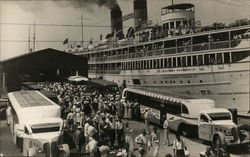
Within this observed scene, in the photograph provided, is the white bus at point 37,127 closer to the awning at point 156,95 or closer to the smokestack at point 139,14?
the awning at point 156,95

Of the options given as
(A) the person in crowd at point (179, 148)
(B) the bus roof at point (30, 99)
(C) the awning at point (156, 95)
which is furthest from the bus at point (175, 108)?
(B) the bus roof at point (30, 99)

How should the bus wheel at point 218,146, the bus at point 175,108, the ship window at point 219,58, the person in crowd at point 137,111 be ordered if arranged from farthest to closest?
the ship window at point 219,58, the person in crowd at point 137,111, the bus at point 175,108, the bus wheel at point 218,146

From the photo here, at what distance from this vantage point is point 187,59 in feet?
41.3

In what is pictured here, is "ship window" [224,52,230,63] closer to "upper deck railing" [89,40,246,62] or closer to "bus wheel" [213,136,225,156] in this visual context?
"upper deck railing" [89,40,246,62]

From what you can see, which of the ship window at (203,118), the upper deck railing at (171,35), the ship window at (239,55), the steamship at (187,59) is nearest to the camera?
the ship window at (203,118)

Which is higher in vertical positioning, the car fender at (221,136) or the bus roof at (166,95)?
the bus roof at (166,95)

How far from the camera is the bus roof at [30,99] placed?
730cm

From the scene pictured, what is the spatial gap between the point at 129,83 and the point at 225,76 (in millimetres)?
5741

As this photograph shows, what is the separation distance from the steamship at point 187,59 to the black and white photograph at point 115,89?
38mm

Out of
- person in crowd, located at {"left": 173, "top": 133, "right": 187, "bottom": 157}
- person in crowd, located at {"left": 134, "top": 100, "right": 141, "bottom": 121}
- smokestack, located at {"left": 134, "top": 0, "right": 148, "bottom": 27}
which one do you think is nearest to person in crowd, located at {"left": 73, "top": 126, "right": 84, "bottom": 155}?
person in crowd, located at {"left": 173, "top": 133, "right": 187, "bottom": 157}

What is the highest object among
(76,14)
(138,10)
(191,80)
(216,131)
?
(138,10)

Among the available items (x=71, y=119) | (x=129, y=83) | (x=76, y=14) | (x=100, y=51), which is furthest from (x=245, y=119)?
(x=100, y=51)

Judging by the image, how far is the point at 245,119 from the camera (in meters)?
9.60

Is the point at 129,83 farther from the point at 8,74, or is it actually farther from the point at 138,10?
the point at 8,74
